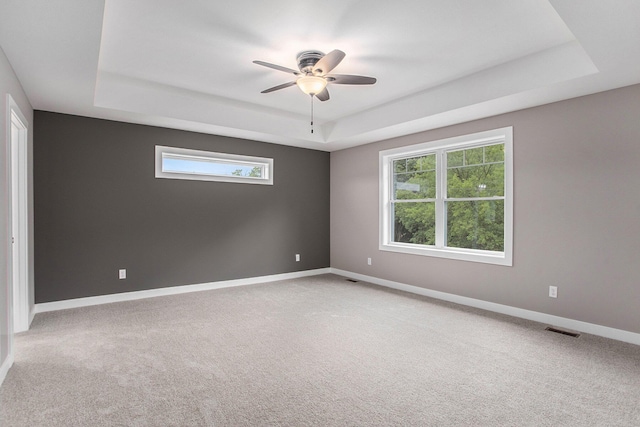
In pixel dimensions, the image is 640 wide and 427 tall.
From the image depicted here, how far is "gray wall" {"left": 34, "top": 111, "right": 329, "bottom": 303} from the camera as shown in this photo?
13.4 feet

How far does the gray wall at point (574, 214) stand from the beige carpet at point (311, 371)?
0.39 m

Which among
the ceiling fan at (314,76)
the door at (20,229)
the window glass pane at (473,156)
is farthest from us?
the window glass pane at (473,156)

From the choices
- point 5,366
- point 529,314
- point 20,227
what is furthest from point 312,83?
point 529,314

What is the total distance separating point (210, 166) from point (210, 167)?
0.02m

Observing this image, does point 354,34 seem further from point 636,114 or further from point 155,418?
point 155,418

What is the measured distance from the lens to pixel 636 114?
10.1 ft

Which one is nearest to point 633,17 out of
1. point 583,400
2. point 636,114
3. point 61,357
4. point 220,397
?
point 636,114

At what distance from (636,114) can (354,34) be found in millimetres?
2648

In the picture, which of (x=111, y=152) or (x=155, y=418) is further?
(x=111, y=152)

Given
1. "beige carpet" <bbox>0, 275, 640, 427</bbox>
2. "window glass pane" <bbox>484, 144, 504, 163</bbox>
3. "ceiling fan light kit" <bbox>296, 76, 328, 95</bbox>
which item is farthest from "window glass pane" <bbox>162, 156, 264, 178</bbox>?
"window glass pane" <bbox>484, 144, 504, 163</bbox>

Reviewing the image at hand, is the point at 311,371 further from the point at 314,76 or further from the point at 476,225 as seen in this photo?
the point at 476,225

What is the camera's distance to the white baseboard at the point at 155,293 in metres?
4.06

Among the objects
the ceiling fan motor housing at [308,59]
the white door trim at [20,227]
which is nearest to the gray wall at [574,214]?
the ceiling fan motor housing at [308,59]

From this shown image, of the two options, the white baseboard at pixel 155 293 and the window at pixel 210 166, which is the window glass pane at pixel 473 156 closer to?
the window at pixel 210 166
